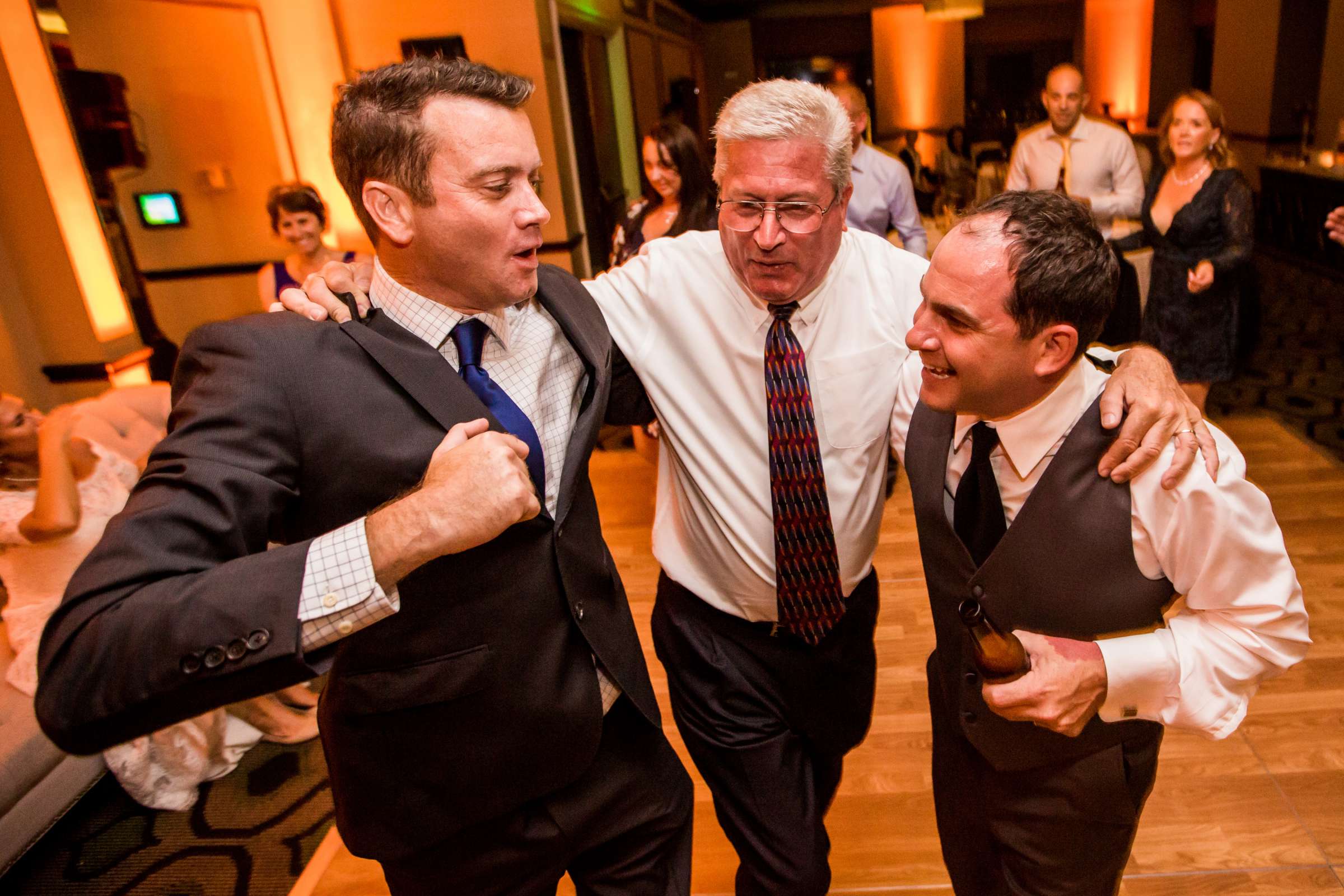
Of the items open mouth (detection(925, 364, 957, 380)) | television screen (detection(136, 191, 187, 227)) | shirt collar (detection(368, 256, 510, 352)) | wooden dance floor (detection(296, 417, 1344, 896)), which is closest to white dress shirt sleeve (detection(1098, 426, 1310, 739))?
open mouth (detection(925, 364, 957, 380))

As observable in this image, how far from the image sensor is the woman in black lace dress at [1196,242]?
3814 millimetres

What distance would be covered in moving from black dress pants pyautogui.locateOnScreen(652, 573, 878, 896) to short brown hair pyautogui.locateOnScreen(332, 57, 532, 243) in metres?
1.00

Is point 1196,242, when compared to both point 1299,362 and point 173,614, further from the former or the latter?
point 173,614

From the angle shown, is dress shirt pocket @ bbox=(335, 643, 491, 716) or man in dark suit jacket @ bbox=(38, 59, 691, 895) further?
dress shirt pocket @ bbox=(335, 643, 491, 716)

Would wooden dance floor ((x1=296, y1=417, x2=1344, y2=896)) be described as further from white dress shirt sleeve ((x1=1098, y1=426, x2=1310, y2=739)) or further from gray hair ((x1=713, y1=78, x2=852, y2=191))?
gray hair ((x1=713, y1=78, x2=852, y2=191))

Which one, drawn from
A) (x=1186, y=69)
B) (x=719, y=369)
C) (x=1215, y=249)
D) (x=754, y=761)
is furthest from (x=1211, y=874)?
(x=1186, y=69)

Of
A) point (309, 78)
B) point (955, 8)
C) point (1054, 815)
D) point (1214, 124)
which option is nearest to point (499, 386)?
point (1054, 815)

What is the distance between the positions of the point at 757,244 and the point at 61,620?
3.82 feet

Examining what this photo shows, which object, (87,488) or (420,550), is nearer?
(420,550)

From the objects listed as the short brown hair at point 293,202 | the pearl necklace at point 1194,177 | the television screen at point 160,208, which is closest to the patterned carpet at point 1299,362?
the pearl necklace at point 1194,177

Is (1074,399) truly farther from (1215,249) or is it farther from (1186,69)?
(1186,69)

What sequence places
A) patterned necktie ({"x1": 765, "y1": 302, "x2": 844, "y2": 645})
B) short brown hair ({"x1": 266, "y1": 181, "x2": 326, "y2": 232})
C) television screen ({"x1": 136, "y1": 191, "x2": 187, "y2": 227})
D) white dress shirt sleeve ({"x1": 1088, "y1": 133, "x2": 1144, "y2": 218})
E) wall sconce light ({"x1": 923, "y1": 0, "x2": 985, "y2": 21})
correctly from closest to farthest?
patterned necktie ({"x1": 765, "y1": 302, "x2": 844, "y2": 645}), short brown hair ({"x1": 266, "y1": 181, "x2": 326, "y2": 232}), white dress shirt sleeve ({"x1": 1088, "y1": 133, "x2": 1144, "y2": 218}), television screen ({"x1": 136, "y1": 191, "x2": 187, "y2": 227}), wall sconce light ({"x1": 923, "y1": 0, "x2": 985, "y2": 21})

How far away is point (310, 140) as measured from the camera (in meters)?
6.24

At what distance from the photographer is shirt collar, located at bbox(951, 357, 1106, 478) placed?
128 centimetres
